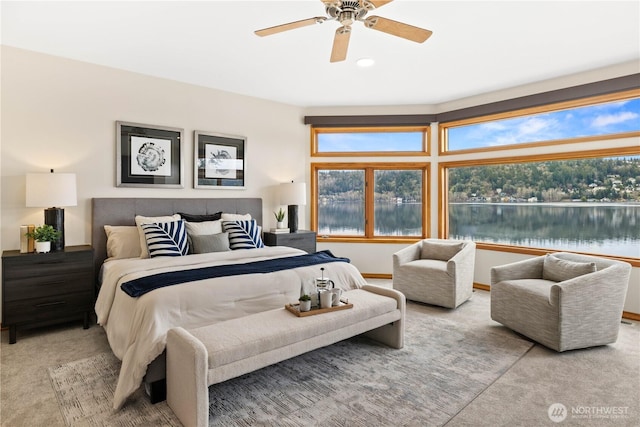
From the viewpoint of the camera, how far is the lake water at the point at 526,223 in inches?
166

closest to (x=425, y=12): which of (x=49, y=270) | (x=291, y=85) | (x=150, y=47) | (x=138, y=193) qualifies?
(x=291, y=85)

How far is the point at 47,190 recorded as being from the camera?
3.43 m

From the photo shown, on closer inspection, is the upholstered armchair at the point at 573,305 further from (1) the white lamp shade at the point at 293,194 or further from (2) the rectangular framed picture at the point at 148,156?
(2) the rectangular framed picture at the point at 148,156

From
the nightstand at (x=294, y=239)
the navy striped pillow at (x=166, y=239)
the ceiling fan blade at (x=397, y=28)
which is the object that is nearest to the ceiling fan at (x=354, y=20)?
the ceiling fan blade at (x=397, y=28)

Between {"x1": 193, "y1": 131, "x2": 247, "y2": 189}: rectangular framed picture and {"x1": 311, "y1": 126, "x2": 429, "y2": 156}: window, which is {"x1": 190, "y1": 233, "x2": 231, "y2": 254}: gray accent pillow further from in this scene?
{"x1": 311, "y1": 126, "x2": 429, "y2": 156}: window

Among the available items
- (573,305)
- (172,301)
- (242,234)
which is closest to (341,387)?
(172,301)

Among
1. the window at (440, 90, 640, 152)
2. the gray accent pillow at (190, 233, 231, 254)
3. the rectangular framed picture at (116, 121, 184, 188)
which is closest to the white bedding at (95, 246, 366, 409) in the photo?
the gray accent pillow at (190, 233, 231, 254)

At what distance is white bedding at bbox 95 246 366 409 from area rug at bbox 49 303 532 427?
21 cm

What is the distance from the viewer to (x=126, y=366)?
227 cm

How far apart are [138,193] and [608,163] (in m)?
5.53

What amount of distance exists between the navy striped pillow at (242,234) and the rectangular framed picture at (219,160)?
0.79m

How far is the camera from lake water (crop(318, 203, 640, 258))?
13.8 feet

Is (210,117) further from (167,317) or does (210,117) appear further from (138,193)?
(167,317)

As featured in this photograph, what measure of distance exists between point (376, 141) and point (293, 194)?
1.71 meters
